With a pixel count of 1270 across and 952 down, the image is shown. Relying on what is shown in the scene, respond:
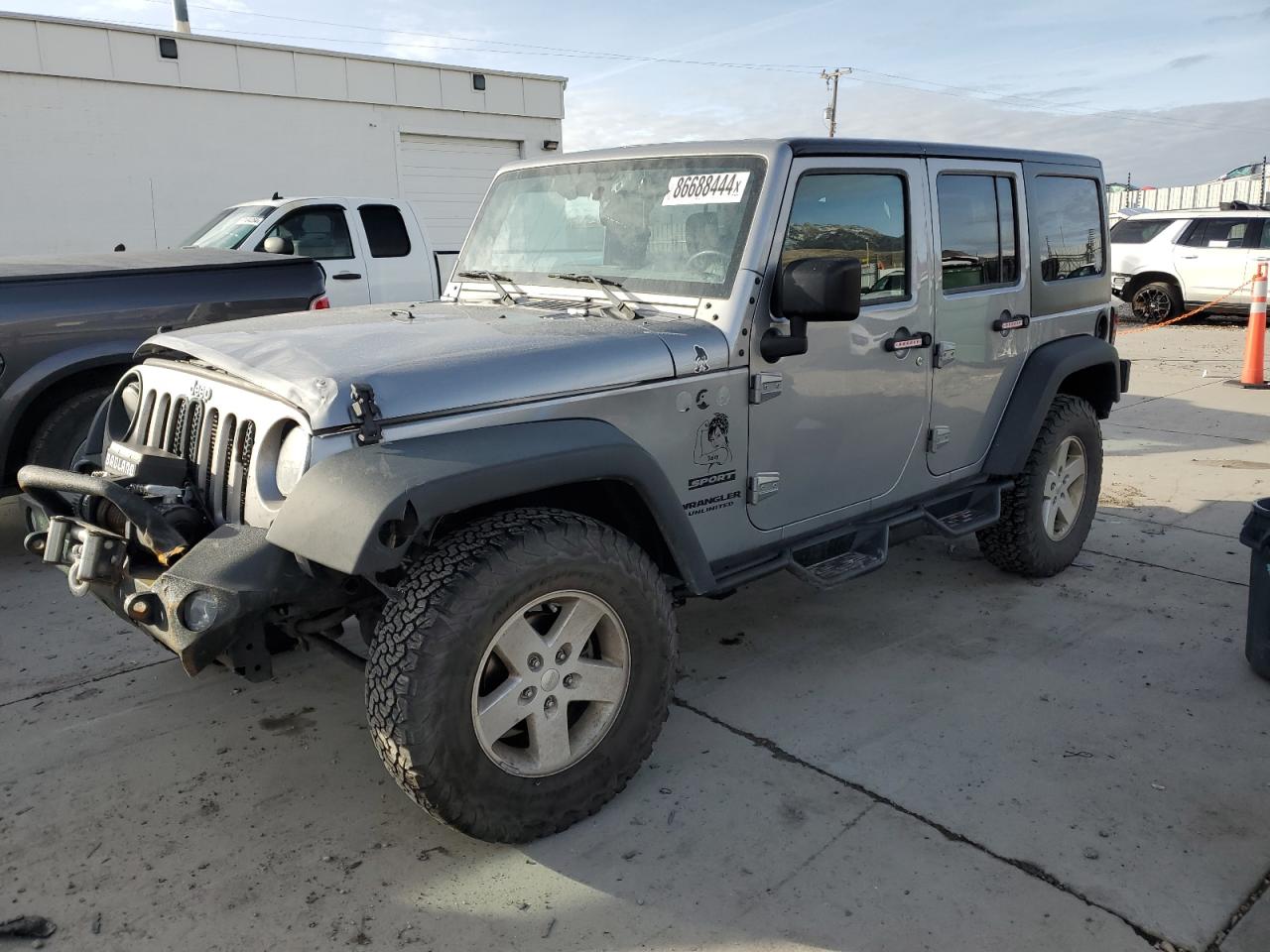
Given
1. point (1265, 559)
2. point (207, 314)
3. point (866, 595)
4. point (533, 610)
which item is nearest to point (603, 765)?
point (533, 610)

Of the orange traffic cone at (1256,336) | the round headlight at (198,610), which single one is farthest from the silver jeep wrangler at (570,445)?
the orange traffic cone at (1256,336)

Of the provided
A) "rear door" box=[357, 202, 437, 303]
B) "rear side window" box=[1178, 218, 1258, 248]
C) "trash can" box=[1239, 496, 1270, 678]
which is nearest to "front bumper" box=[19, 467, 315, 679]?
"trash can" box=[1239, 496, 1270, 678]

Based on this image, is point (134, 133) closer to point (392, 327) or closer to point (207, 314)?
point (207, 314)

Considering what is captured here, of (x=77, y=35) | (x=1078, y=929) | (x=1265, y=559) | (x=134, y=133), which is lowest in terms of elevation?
(x=1078, y=929)

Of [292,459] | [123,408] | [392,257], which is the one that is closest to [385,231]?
[392,257]

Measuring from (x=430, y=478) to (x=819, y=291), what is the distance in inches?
53.4

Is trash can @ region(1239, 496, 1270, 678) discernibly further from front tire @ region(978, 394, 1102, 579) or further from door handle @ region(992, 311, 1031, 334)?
door handle @ region(992, 311, 1031, 334)

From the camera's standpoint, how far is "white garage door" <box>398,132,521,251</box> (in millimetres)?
16328

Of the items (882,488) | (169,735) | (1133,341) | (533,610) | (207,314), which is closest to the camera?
(533,610)

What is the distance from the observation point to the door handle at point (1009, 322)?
170 inches

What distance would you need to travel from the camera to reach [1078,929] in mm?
2430

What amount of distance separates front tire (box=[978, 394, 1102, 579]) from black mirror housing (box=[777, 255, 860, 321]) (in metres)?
1.96

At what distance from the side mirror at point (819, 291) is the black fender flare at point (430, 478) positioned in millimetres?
716

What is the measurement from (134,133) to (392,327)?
12.5 metres
